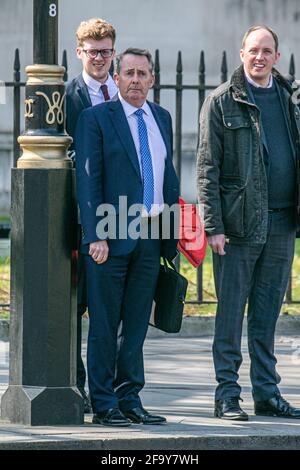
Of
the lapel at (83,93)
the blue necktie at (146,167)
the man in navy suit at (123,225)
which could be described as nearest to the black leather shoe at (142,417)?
the man in navy suit at (123,225)

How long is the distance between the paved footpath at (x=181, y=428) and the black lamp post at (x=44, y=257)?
0.17 m

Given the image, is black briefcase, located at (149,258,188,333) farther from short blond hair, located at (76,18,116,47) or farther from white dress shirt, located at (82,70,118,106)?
short blond hair, located at (76,18,116,47)

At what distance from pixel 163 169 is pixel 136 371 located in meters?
1.05

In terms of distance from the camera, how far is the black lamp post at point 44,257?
26.1 feet

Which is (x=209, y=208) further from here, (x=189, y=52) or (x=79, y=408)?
(x=189, y=52)

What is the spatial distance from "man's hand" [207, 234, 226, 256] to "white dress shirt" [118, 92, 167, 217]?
0.36 metres

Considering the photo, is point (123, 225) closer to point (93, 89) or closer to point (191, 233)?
point (191, 233)

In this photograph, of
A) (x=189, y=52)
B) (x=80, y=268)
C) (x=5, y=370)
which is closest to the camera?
(x=80, y=268)

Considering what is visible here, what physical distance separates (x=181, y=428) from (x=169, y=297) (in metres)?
0.71

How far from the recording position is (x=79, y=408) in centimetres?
803

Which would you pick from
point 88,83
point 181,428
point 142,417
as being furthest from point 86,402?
point 88,83

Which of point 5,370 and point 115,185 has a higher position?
point 115,185
